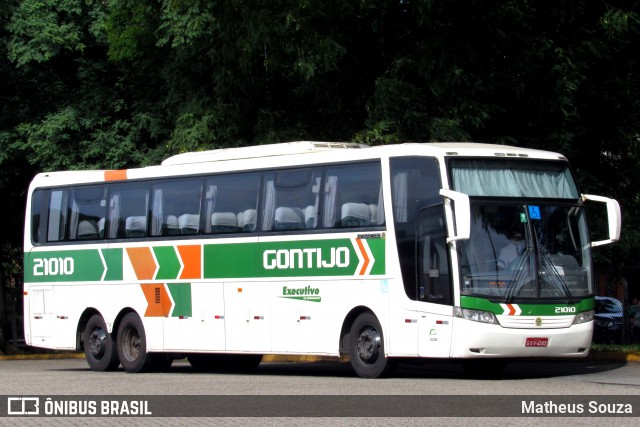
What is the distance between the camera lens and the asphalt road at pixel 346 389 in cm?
1369

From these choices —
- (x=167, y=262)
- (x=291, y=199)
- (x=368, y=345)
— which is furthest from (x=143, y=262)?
(x=368, y=345)

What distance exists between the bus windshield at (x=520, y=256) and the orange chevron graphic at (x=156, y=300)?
22.2ft

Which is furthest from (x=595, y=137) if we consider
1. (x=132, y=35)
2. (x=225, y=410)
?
(x=225, y=410)

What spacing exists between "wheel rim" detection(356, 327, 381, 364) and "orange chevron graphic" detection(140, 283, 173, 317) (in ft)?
15.5

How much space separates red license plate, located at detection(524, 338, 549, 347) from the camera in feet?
63.7

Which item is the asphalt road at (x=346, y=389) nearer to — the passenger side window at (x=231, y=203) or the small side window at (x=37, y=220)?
the passenger side window at (x=231, y=203)

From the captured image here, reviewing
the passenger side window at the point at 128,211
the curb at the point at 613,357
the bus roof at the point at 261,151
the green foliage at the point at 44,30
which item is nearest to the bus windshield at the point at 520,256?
the bus roof at the point at 261,151

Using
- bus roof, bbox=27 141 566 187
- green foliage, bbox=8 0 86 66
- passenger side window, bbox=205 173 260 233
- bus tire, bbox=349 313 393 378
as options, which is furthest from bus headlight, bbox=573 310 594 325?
green foliage, bbox=8 0 86 66

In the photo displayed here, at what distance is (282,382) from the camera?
20141mm

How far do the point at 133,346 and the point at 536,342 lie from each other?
854 cm

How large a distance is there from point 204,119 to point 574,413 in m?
16.6

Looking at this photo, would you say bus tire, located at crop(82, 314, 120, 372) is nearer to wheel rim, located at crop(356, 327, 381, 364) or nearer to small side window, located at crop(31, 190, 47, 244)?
small side window, located at crop(31, 190, 47, 244)

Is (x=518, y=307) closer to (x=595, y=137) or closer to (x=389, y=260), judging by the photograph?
(x=389, y=260)

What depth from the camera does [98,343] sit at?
25734mm
